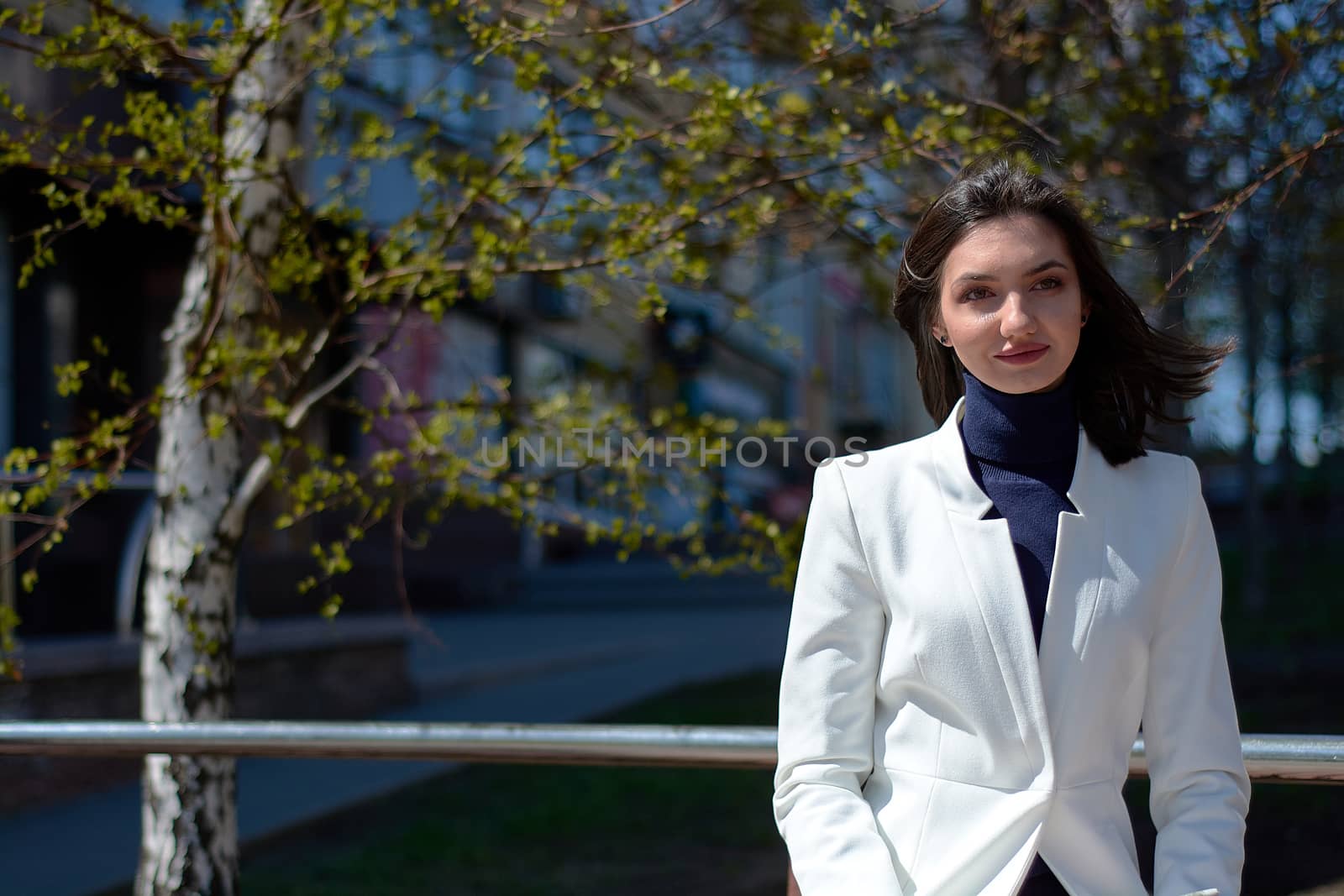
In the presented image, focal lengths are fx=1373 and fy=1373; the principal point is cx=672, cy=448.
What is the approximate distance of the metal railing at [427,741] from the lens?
8.13ft

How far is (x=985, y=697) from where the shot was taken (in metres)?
1.72

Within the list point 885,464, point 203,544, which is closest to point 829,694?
point 885,464

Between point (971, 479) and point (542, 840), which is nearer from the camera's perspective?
point (971, 479)

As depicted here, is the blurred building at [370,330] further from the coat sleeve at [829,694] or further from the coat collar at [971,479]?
the coat collar at [971,479]

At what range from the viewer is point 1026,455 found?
185cm

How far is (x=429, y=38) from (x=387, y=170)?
270 inches

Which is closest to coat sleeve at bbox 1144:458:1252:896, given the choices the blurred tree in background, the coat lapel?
the coat lapel

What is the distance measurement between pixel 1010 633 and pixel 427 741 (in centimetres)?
137

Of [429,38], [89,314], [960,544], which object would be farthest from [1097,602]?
[89,314]

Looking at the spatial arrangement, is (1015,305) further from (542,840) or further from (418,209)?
(542,840)

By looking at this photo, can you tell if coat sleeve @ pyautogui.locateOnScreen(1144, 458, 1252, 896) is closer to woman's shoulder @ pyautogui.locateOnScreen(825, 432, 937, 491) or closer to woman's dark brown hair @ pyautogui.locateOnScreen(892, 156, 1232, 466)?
woman's dark brown hair @ pyautogui.locateOnScreen(892, 156, 1232, 466)

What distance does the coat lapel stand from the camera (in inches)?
67.0

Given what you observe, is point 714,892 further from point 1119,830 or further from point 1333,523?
point 1333,523

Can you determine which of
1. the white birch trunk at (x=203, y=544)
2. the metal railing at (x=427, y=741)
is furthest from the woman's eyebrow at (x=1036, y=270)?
the white birch trunk at (x=203, y=544)
